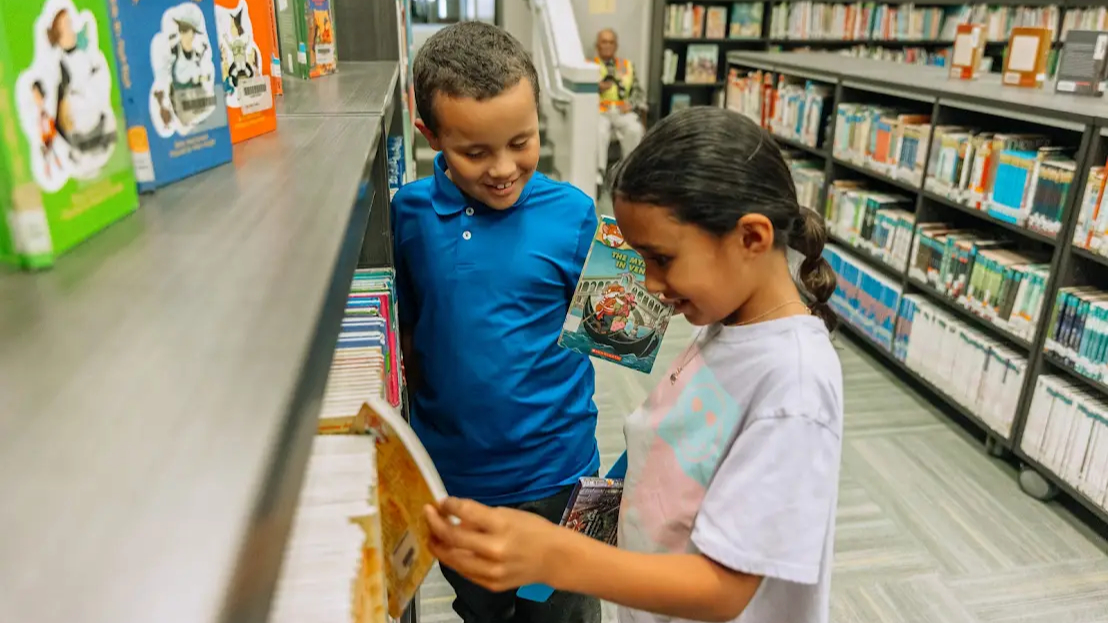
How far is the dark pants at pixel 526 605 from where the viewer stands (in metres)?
1.31

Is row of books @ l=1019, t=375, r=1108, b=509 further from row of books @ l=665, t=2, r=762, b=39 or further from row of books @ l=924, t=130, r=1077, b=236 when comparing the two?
row of books @ l=665, t=2, r=762, b=39

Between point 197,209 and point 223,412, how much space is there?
323 millimetres

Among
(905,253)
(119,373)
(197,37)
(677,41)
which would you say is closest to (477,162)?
(197,37)

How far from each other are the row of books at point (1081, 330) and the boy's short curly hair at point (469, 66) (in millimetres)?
2036

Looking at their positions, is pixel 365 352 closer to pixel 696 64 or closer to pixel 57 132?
pixel 57 132

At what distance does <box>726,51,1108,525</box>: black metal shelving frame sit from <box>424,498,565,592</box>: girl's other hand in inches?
92.2

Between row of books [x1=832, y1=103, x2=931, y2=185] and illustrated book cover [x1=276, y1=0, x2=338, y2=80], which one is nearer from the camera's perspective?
illustrated book cover [x1=276, y1=0, x2=338, y2=80]

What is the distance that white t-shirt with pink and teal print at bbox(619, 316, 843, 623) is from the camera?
0.74m

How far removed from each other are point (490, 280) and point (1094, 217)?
82.4 inches

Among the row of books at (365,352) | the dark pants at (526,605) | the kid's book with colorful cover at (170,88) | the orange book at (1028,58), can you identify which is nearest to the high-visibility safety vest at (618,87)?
the orange book at (1028,58)

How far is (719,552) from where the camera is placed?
0.74m

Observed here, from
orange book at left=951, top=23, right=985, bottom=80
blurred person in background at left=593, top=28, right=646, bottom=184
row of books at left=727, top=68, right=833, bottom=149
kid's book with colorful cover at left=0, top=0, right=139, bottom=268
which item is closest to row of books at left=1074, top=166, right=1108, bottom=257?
orange book at left=951, top=23, right=985, bottom=80

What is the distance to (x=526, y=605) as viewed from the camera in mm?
1366

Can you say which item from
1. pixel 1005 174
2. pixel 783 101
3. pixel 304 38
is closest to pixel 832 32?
pixel 783 101
